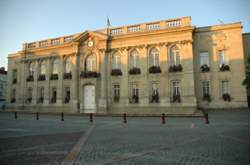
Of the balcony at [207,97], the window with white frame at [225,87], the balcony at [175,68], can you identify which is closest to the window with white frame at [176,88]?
the balcony at [175,68]

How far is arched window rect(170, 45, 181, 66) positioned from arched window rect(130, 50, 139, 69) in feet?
14.1

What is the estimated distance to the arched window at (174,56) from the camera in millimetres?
22719

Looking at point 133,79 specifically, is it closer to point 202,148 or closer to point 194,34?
point 194,34

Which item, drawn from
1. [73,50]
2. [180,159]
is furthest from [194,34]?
[180,159]

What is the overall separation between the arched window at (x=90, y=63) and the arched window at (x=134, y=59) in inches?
205

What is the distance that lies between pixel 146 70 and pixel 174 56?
149 inches

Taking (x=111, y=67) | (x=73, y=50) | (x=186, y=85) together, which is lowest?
(x=186, y=85)

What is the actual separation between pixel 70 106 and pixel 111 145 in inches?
787

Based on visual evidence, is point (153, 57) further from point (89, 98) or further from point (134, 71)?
point (89, 98)

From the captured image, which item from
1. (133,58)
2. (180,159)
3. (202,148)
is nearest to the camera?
(180,159)

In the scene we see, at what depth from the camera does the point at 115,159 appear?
5.34 metres

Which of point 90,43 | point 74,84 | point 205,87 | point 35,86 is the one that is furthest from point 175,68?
point 35,86

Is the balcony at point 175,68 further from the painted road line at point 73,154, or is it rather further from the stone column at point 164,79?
the painted road line at point 73,154

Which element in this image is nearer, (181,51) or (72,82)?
(181,51)
